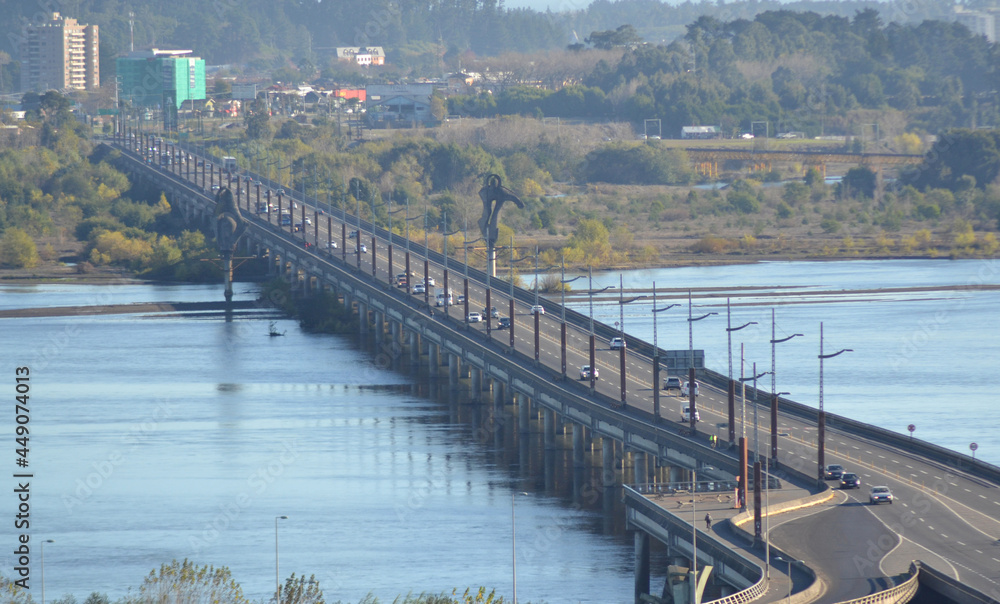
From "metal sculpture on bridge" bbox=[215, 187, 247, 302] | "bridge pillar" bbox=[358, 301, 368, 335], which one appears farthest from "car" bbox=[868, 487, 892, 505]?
"metal sculpture on bridge" bbox=[215, 187, 247, 302]

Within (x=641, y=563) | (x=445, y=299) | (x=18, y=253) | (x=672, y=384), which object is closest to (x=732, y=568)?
(x=641, y=563)

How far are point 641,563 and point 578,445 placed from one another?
71.4ft

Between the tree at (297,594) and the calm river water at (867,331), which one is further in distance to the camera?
the calm river water at (867,331)

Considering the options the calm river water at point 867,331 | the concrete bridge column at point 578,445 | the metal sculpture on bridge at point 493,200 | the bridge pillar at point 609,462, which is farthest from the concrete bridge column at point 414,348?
the bridge pillar at point 609,462

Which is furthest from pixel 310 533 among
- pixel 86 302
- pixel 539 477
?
pixel 86 302

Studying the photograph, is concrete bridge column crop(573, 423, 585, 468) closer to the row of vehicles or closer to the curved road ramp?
the curved road ramp

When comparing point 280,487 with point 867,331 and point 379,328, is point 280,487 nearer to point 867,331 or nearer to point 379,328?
point 379,328

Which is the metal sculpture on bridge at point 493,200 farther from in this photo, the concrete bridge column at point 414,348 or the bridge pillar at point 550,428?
the bridge pillar at point 550,428

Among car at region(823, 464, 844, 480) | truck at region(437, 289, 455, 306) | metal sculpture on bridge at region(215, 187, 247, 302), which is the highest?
metal sculpture on bridge at region(215, 187, 247, 302)

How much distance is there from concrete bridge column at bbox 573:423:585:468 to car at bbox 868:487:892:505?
23.0 meters

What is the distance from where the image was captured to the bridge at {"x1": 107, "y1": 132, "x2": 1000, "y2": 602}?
169 ft

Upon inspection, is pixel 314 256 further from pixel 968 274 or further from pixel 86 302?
pixel 968 274

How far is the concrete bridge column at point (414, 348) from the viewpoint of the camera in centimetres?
11524

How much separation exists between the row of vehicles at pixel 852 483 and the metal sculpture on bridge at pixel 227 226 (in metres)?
90.1
